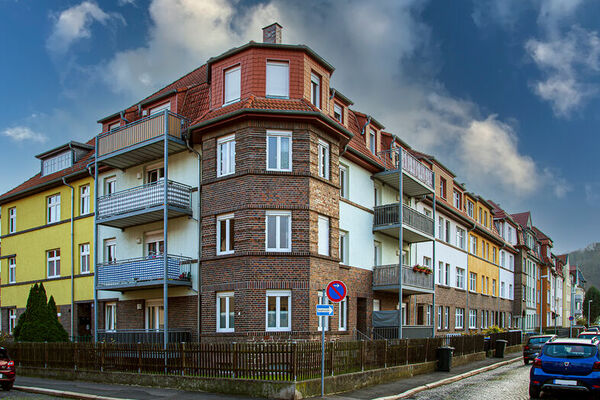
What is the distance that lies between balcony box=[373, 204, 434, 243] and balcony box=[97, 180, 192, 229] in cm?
903

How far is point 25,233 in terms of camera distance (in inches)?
1265

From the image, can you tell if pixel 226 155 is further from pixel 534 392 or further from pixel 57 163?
pixel 57 163

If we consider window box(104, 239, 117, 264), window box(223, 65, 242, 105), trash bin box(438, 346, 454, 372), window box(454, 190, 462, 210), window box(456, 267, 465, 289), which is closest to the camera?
window box(223, 65, 242, 105)

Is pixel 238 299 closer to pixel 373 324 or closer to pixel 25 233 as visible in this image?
pixel 373 324

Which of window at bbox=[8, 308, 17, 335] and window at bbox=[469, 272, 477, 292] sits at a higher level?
window at bbox=[469, 272, 477, 292]

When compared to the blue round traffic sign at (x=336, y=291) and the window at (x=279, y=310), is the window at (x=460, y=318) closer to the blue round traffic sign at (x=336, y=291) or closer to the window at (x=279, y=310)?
the window at (x=279, y=310)

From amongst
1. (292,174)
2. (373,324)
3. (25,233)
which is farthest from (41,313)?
(373,324)

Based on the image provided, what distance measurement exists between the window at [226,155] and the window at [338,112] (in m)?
5.90

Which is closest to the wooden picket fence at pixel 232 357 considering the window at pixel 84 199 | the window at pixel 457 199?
the window at pixel 84 199

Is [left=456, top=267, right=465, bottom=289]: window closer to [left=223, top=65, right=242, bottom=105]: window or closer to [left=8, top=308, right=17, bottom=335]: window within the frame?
[left=223, top=65, right=242, bottom=105]: window

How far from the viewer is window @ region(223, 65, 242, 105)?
73.6 ft

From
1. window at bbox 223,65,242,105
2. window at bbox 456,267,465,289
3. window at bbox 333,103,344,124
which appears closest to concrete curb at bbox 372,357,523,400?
window at bbox 456,267,465,289

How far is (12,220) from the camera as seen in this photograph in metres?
33.6

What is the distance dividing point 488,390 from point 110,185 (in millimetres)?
18977
